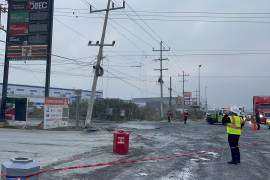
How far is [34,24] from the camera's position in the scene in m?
34.7

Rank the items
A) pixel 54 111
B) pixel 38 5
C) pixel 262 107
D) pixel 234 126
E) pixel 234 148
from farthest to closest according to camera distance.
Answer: pixel 262 107, pixel 38 5, pixel 54 111, pixel 234 126, pixel 234 148

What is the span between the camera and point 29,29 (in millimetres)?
34750

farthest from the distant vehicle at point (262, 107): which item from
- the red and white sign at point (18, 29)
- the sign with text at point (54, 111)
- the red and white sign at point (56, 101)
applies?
the red and white sign at point (18, 29)

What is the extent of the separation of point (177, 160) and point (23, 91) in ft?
313

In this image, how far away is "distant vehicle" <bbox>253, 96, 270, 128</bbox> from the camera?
4616 cm

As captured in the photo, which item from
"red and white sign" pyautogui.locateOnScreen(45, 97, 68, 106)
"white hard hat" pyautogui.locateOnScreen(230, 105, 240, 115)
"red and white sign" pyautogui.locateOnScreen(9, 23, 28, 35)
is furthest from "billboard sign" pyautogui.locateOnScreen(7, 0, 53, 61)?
"white hard hat" pyautogui.locateOnScreen(230, 105, 240, 115)

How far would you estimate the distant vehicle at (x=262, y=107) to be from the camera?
46159 mm

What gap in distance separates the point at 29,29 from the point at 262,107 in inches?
1053

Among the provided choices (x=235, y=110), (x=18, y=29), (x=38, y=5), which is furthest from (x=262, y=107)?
(x=235, y=110)

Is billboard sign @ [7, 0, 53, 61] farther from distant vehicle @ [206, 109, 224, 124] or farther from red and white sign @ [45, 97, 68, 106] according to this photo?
distant vehicle @ [206, 109, 224, 124]

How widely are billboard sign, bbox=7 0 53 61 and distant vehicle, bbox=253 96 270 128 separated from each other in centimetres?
2472

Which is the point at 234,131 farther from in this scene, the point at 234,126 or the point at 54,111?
the point at 54,111

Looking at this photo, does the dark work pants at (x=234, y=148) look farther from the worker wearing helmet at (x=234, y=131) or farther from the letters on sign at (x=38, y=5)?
the letters on sign at (x=38, y=5)

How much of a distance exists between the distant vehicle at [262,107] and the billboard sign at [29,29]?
24715 mm
